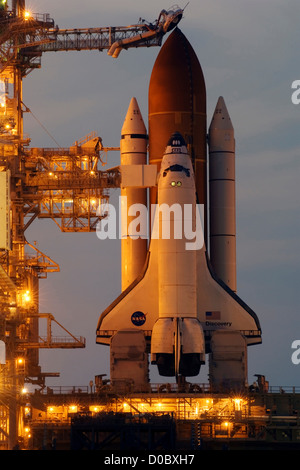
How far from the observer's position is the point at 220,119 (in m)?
116

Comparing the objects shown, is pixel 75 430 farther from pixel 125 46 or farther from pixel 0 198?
pixel 125 46

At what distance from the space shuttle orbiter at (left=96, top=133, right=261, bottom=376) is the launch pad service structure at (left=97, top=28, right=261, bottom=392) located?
0.05 metres

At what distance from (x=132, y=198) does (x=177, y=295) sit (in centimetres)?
900

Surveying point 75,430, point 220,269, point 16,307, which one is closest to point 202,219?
point 220,269

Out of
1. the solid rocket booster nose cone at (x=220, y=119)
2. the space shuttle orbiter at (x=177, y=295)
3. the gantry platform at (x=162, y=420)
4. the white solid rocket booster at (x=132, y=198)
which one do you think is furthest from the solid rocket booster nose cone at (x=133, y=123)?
the gantry platform at (x=162, y=420)

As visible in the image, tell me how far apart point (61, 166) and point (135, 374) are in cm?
1887

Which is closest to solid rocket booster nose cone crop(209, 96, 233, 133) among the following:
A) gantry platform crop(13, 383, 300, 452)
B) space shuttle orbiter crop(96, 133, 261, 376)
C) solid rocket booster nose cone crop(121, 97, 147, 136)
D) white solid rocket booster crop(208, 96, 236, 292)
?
white solid rocket booster crop(208, 96, 236, 292)

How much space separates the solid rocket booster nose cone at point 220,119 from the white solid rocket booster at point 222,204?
0.21 feet

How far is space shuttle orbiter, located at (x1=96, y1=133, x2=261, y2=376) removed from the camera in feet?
353

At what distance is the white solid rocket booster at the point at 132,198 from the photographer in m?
114

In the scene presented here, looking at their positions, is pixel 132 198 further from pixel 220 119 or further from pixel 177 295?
pixel 177 295

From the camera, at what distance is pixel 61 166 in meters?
124

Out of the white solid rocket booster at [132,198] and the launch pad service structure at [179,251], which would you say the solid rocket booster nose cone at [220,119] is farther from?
the white solid rocket booster at [132,198]
